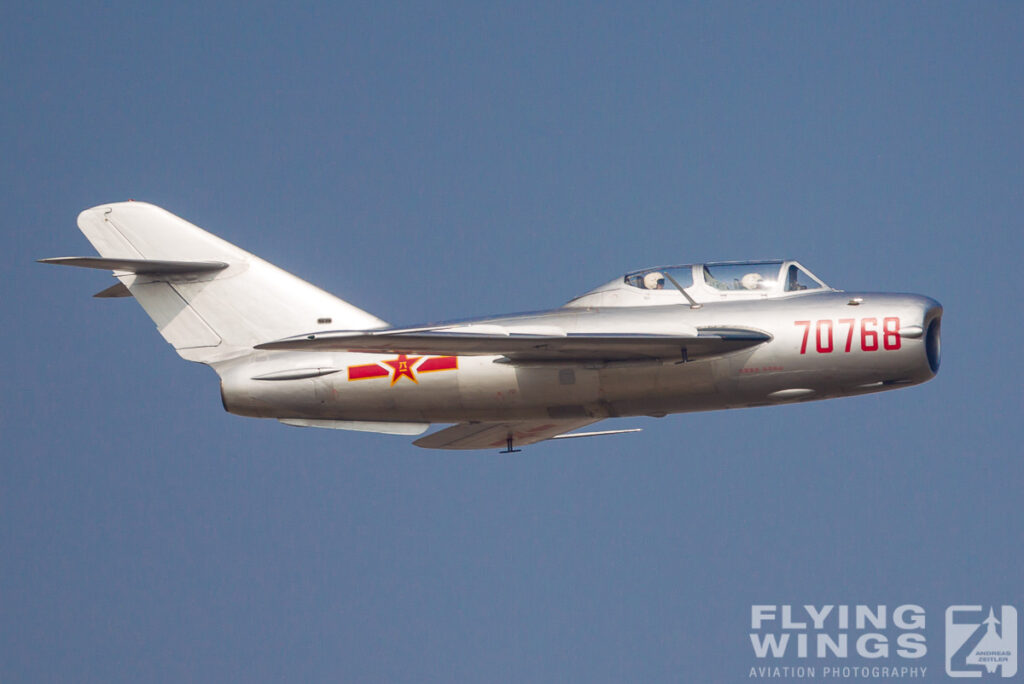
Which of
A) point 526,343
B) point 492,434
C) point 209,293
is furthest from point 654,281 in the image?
point 209,293

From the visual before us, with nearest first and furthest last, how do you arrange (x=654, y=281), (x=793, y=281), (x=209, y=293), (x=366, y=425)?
(x=793, y=281)
(x=654, y=281)
(x=366, y=425)
(x=209, y=293)

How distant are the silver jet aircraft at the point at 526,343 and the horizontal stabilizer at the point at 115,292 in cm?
4

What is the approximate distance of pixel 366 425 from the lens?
23.1m

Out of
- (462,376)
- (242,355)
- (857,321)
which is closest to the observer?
(857,321)

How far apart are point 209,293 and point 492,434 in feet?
19.0

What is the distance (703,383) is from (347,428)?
20.2 ft

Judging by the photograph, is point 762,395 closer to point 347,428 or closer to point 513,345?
point 513,345

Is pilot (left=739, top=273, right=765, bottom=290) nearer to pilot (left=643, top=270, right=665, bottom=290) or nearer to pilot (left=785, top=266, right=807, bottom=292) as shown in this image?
pilot (left=785, top=266, right=807, bottom=292)

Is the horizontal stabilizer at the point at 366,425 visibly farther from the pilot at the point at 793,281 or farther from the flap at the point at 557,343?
the pilot at the point at 793,281

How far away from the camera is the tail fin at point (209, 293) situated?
2397cm

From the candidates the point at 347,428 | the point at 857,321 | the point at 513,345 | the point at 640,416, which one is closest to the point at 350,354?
the point at 347,428

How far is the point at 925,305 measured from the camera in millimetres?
20812

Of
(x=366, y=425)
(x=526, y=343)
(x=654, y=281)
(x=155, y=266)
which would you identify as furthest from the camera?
(x=155, y=266)

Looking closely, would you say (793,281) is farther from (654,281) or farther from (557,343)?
(557,343)
